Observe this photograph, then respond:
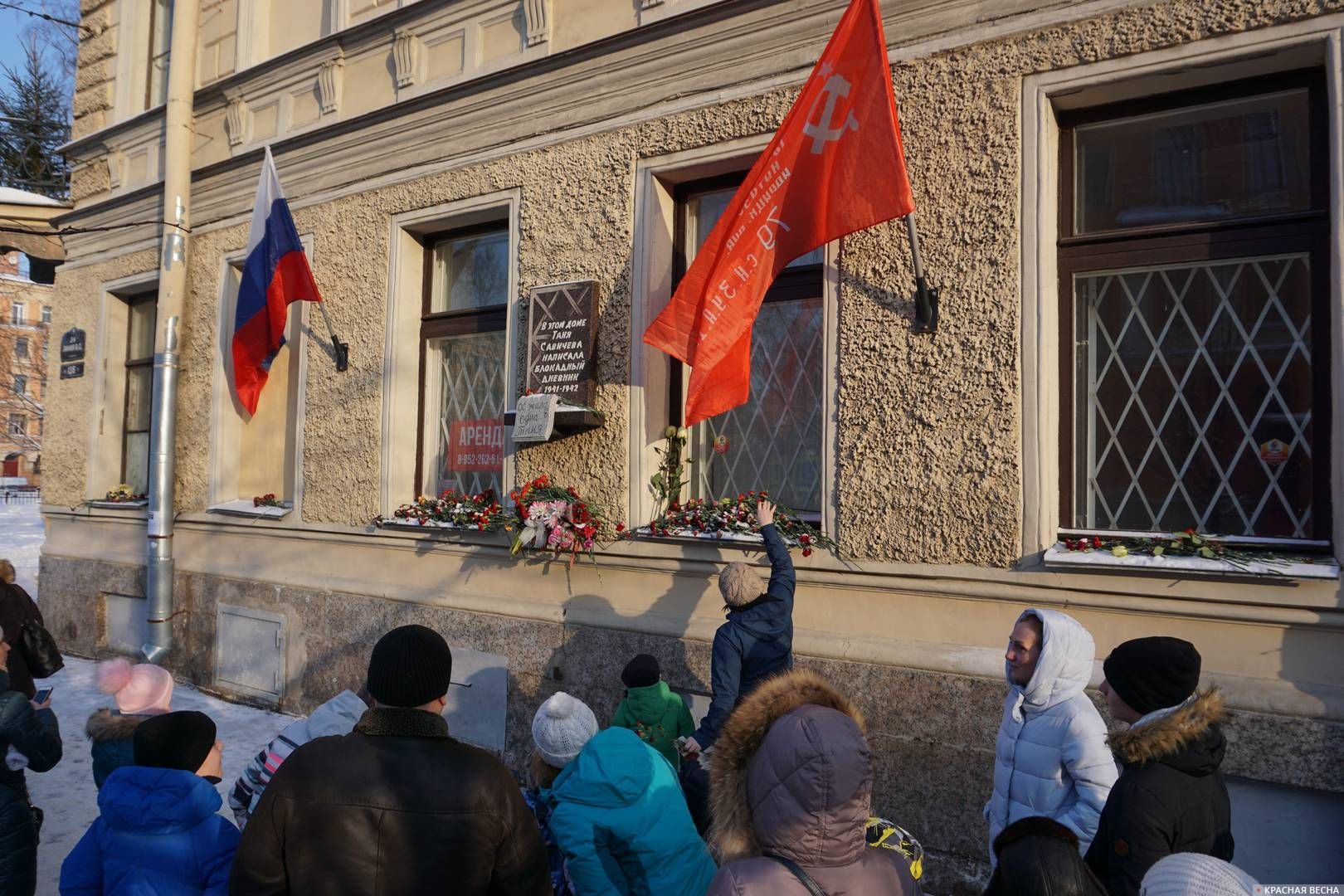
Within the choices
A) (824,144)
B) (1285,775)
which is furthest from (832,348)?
(1285,775)

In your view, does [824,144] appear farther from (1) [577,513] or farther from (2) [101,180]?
(2) [101,180]

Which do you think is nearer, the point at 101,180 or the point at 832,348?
the point at 832,348

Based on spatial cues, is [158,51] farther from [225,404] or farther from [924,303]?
[924,303]

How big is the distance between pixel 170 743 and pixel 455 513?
3.83 metres

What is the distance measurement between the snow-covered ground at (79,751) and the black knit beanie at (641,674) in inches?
69.1

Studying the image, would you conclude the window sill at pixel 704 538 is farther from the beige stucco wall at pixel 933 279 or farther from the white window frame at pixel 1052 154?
the white window frame at pixel 1052 154

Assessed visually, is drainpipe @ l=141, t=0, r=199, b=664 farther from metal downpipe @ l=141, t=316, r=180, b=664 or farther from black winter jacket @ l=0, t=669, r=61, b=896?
black winter jacket @ l=0, t=669, r=61, b=896

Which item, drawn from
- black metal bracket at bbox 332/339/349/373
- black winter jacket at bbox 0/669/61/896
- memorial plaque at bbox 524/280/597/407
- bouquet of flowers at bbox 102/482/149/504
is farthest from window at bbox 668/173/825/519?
bouquet of flowers at bbox 102/482/149/504

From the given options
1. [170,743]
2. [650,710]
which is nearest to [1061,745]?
[650,710]

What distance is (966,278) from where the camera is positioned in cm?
449

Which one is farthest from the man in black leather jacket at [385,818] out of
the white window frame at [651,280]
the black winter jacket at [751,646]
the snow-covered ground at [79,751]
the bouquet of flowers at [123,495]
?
the bouquet of flowers at [123,495]

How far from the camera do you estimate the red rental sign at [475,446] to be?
6637mm

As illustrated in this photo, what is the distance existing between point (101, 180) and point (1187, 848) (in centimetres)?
1140

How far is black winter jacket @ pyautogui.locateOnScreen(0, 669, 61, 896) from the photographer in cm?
322
